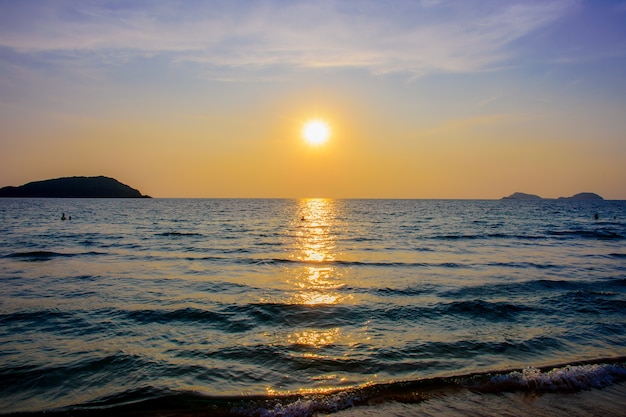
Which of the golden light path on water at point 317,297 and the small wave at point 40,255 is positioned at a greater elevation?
the golden light path on water at point 317,297

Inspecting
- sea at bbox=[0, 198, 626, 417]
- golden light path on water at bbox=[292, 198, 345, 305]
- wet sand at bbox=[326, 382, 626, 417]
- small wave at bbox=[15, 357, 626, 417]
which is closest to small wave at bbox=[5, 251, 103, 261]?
sea at bbox=[0, 198, 626, 417]

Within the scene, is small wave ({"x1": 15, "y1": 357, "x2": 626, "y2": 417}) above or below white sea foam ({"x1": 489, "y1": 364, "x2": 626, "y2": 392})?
below

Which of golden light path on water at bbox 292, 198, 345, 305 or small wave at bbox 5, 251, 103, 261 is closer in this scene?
golden light path on water at bbox 292, 198, 345, 305

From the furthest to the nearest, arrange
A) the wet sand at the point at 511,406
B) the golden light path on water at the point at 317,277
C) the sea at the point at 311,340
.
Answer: the golden light path on water at the point at 317,277 → the sea at the point at 311,340 → the wet sand at the point at 511,406

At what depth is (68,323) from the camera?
13289 millimetres

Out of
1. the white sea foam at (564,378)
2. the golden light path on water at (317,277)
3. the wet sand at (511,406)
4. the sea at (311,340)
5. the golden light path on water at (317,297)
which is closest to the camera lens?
the wet sand at (511,406)

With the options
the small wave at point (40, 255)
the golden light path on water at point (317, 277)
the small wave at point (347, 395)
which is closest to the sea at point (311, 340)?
the small wave at point (347, 395)

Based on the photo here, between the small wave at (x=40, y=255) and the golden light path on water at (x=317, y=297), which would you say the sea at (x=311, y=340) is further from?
the small wave at (x=40, y=255)

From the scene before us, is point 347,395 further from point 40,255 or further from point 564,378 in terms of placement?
point 40,255

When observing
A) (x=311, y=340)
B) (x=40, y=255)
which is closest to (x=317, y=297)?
(x=311, y=340)

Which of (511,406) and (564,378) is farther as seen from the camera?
(564,378)

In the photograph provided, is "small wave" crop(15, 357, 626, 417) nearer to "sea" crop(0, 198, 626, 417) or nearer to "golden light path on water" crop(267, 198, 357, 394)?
"sea" crop(0, 198, 626, 417)

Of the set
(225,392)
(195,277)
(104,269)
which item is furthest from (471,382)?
(104,269)

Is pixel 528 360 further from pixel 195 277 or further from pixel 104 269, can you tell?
pixel 104 269
